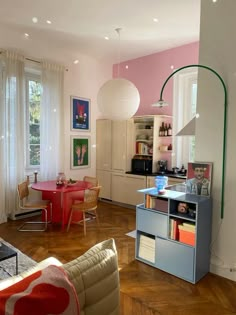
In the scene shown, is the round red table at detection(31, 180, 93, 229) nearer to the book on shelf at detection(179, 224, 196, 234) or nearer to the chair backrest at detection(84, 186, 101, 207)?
the chair backrest at detection(84, 186, 101, 207)

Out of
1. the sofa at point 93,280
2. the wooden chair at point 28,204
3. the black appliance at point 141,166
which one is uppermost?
the black appliance at point 141,166

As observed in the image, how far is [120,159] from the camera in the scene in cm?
557

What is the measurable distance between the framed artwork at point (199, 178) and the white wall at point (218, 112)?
6 centimetres

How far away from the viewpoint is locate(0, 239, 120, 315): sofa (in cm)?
121

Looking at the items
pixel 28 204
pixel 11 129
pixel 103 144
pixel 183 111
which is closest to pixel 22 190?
pixel 28 204

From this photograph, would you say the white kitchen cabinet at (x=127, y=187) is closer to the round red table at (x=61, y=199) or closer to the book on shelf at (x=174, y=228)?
the round red table at (x=61, y=199)

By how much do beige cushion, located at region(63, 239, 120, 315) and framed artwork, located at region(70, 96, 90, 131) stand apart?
4.29 metres

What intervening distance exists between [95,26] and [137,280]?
369 cm

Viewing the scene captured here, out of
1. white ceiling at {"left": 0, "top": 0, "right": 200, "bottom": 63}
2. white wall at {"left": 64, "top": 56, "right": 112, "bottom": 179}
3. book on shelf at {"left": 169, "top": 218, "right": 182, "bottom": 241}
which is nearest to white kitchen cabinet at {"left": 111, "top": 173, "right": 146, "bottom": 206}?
white wall at {"left": 64, "top": 56, "right": 112, "bottom": 179}

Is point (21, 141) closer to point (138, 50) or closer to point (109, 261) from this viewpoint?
point (138, 50)

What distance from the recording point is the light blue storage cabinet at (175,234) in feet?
8.82

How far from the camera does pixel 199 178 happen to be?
9.61 ft

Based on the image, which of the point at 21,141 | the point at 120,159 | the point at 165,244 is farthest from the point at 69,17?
the point at 165,244

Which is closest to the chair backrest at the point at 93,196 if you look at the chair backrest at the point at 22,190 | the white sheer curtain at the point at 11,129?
the chair backrest at the point at 22,190
